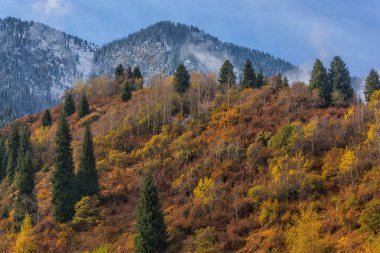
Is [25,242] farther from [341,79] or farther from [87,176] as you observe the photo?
[341,79]

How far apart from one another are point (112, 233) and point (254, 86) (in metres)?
60.1

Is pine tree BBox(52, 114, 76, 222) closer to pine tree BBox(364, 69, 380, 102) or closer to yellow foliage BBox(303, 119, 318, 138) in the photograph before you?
yellow foliage BBox(303, 119, 318, 138)

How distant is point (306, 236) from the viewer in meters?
49.8

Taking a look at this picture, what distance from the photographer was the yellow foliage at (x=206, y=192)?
66812mm

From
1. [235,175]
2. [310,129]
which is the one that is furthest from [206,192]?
[310,129]

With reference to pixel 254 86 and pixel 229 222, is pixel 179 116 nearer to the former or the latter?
pixel 254 86

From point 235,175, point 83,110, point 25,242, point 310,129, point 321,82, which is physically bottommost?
point 25,242

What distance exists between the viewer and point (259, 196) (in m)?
66.2

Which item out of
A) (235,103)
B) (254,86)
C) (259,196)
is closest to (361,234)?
(259,196)

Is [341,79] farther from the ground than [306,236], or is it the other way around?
[341,79]

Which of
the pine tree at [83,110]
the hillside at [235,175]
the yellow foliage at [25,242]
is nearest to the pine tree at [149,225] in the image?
the hillside at [235,175]

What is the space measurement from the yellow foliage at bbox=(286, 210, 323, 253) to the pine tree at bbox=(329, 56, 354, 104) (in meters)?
49.6

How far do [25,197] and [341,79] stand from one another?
2769 inches

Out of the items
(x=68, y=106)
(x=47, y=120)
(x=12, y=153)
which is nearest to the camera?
(x=12, y=153)
